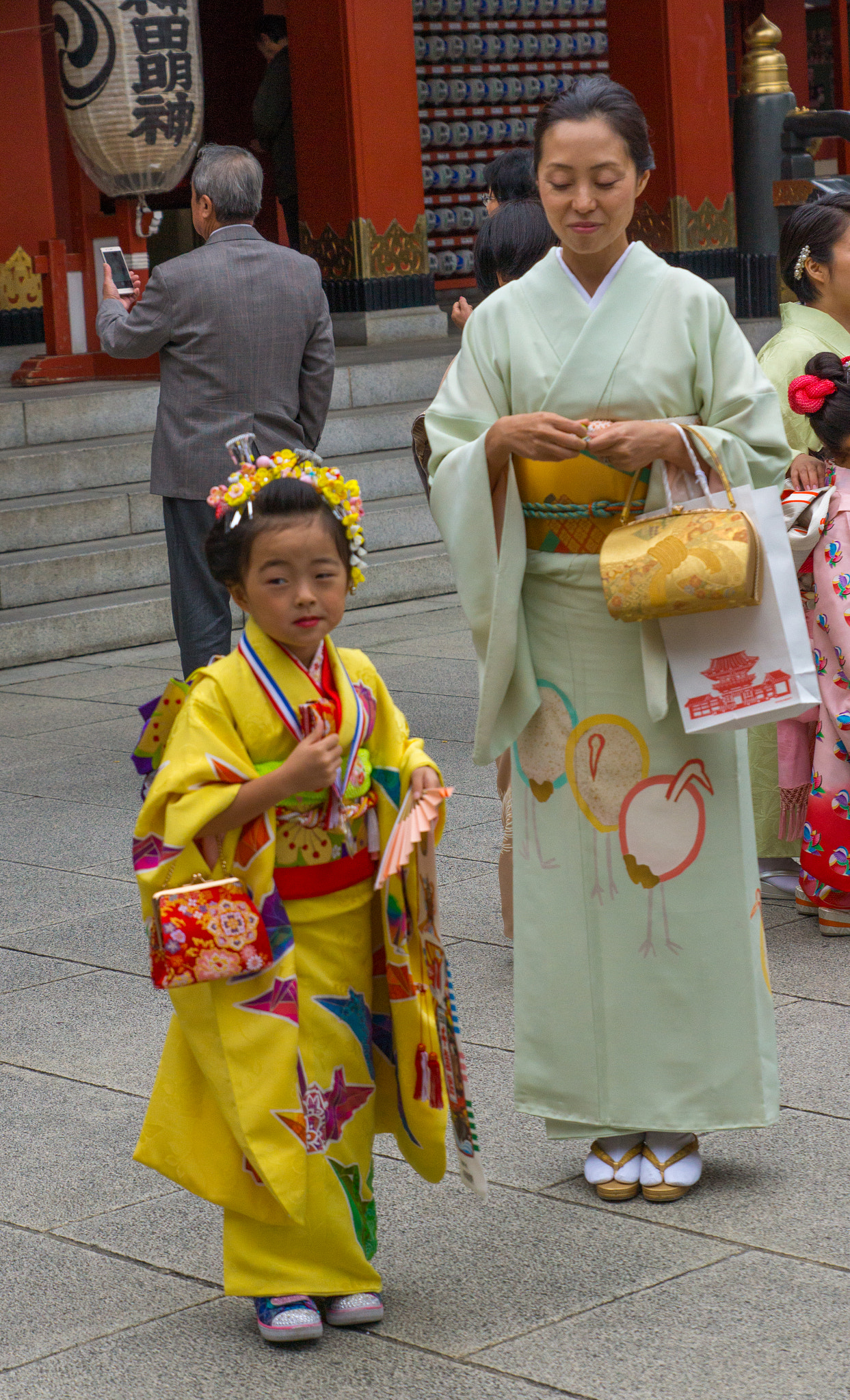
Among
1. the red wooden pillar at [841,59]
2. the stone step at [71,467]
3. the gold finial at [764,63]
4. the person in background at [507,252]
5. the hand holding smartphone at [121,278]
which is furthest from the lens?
the red wooden pillar at [841,59]

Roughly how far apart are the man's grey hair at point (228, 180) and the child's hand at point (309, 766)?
307 centimetres

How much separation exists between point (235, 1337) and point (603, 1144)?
0.72 m

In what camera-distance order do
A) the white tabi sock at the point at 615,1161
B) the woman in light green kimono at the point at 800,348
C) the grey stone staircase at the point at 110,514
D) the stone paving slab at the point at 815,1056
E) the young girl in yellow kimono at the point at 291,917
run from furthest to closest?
the grey stone staircase at the point at 110,514
the woman in light green kimono at the point at 800,348
the stone paving slab at the point at 815,1056
the white tabi sock at the point at 615,1161
the young girl in yellow kimono at the point at 291,917

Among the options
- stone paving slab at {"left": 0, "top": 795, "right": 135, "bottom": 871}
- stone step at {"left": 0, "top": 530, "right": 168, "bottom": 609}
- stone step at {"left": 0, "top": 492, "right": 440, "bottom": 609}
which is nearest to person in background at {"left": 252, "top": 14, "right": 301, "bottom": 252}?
stone step at {"left": 0, "top": 492, "right": 440, "bottom": 609}

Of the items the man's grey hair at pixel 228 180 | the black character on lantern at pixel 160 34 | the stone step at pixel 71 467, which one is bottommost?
the stone step at pixel 71 467

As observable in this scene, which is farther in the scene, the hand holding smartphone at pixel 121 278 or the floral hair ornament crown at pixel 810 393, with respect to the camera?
the hand holding smartphone at pixel 121 278

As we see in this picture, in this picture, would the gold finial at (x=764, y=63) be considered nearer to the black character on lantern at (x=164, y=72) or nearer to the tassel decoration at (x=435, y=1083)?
the black character on lantern at (x=164, y=72)

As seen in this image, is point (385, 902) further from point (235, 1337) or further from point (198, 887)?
point (235, 1337)

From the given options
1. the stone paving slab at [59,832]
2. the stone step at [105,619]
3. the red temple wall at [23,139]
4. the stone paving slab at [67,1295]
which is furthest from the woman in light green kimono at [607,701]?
the red temple wall at [23,139]

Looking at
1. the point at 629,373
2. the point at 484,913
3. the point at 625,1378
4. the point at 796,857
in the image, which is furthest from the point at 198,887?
the point at 796,857

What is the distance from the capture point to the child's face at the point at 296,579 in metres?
2.37

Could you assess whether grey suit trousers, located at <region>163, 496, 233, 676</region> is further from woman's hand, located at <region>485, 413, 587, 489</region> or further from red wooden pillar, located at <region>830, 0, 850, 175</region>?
red wooden pillar, located at <region>830, 0, 850, 175</region>

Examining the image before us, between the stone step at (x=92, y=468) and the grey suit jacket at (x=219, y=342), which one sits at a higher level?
the grey suit jacket at (x=219, y=342)

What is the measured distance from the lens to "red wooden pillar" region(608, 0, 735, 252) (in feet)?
41.3
